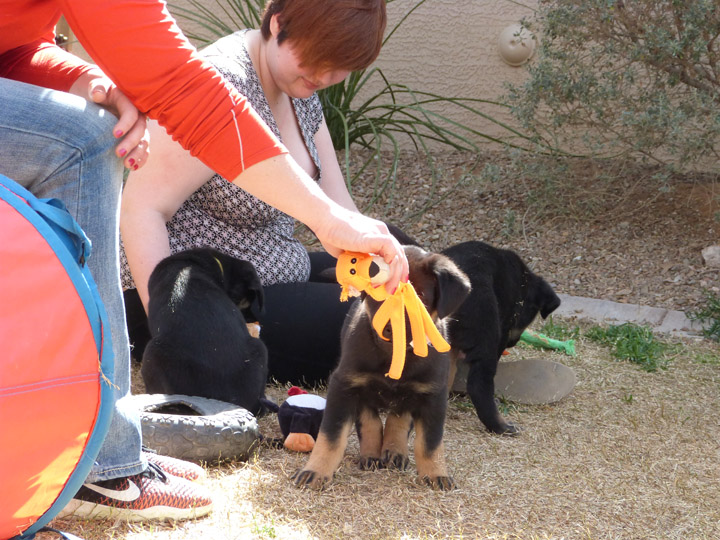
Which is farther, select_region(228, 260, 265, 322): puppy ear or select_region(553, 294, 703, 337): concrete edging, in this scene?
select_region(553, 294, 703, 337): concrete edging

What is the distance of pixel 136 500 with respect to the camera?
2215 mm

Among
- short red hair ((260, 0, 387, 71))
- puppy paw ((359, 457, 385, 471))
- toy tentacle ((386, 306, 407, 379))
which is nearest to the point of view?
toy tentacle ((386, 306, 407, 379))

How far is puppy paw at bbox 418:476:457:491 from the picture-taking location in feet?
8.82

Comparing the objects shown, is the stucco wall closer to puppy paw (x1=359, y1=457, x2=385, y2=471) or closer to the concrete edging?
the concrete edging

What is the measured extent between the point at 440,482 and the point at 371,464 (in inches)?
11.1

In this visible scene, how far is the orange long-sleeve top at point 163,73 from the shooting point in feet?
5.64

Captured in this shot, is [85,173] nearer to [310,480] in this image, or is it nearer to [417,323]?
[417,323]

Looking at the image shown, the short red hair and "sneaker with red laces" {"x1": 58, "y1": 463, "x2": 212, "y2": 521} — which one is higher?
the short red hair

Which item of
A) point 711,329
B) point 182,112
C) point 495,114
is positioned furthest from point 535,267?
point 182,112

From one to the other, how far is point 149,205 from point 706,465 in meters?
2.50

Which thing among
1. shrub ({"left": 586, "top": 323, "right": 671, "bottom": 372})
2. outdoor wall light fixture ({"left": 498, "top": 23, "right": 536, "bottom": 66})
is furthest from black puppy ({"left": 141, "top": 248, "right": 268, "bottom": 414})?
outdoor wall light fixture ({"left": 498, "top": 23, "right": 536, "bottom": 66})

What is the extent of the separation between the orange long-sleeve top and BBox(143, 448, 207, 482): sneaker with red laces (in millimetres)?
1010

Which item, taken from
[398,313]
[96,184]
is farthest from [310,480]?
[96,184]

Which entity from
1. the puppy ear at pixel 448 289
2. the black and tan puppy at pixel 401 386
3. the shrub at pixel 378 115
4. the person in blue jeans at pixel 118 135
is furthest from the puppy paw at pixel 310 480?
the shrub at pixel 378 115
